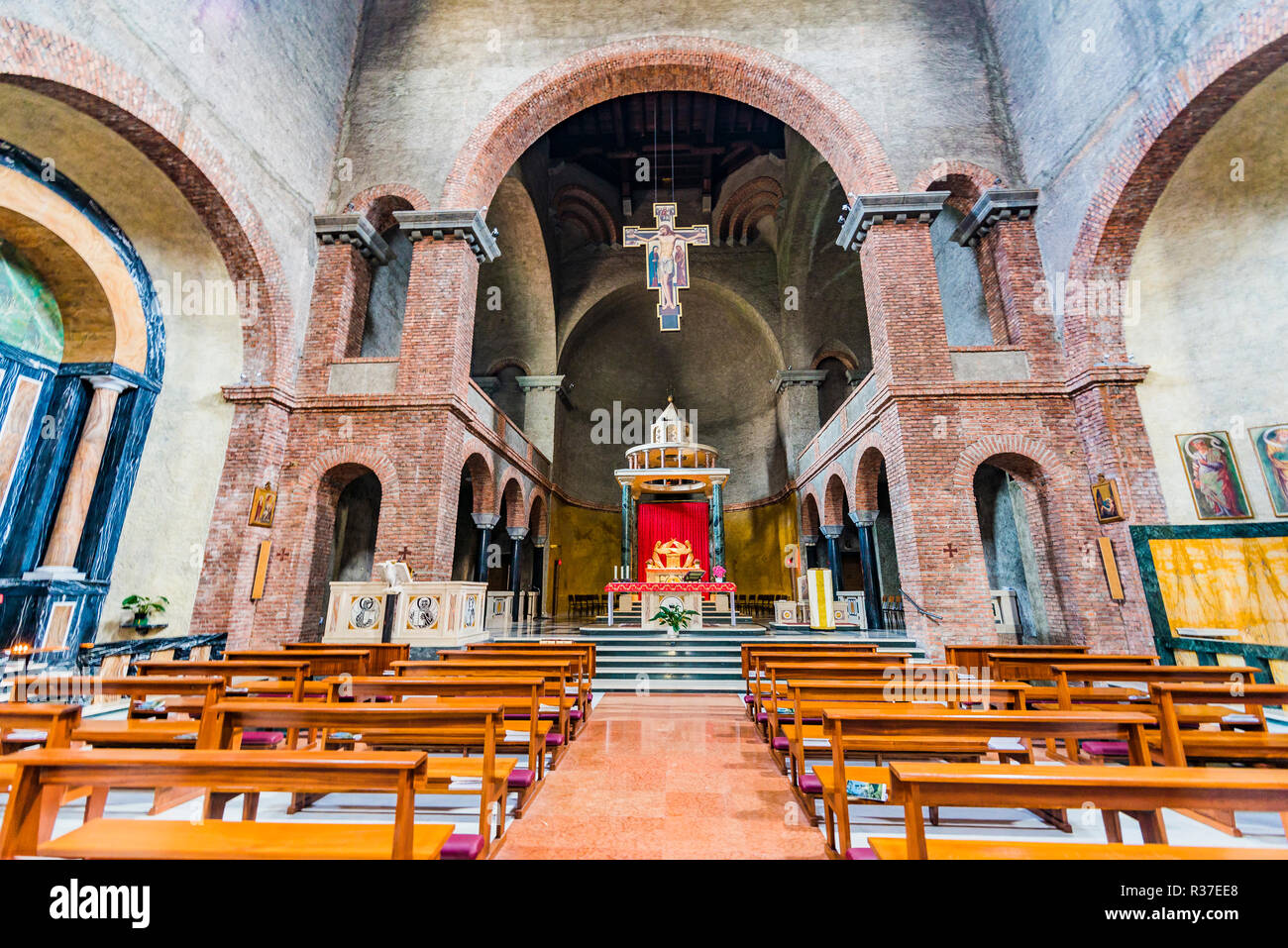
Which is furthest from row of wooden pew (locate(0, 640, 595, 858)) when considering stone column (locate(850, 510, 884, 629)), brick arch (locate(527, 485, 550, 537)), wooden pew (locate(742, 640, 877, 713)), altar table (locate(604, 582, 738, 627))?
brick arch (locate(527, 485, 550, 537))

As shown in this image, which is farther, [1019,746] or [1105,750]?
[1019,746]

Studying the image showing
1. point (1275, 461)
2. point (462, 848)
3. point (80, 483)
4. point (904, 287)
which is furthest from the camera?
point (904, 287)

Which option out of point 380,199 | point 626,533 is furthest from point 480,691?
point 626,533

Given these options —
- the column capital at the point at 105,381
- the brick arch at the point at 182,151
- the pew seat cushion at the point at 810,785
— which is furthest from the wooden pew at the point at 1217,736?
the column capital at the point at 105,381

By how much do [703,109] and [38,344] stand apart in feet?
53.2

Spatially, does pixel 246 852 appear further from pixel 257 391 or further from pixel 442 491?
pixel 257 391

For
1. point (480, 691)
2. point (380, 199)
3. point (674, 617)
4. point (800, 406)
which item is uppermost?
point (380, 199)

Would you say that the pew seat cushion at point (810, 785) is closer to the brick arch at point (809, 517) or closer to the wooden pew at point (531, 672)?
the wooden pew at point (531, 672)

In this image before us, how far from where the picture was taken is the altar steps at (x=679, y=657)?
766 centimetres

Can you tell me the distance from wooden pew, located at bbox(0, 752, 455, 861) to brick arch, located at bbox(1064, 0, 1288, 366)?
11206 millimetres

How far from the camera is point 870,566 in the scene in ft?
38.7

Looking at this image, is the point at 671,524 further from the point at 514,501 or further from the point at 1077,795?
the point at 1077,795

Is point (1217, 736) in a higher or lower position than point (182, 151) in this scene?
lower

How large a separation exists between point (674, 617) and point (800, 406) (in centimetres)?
973
